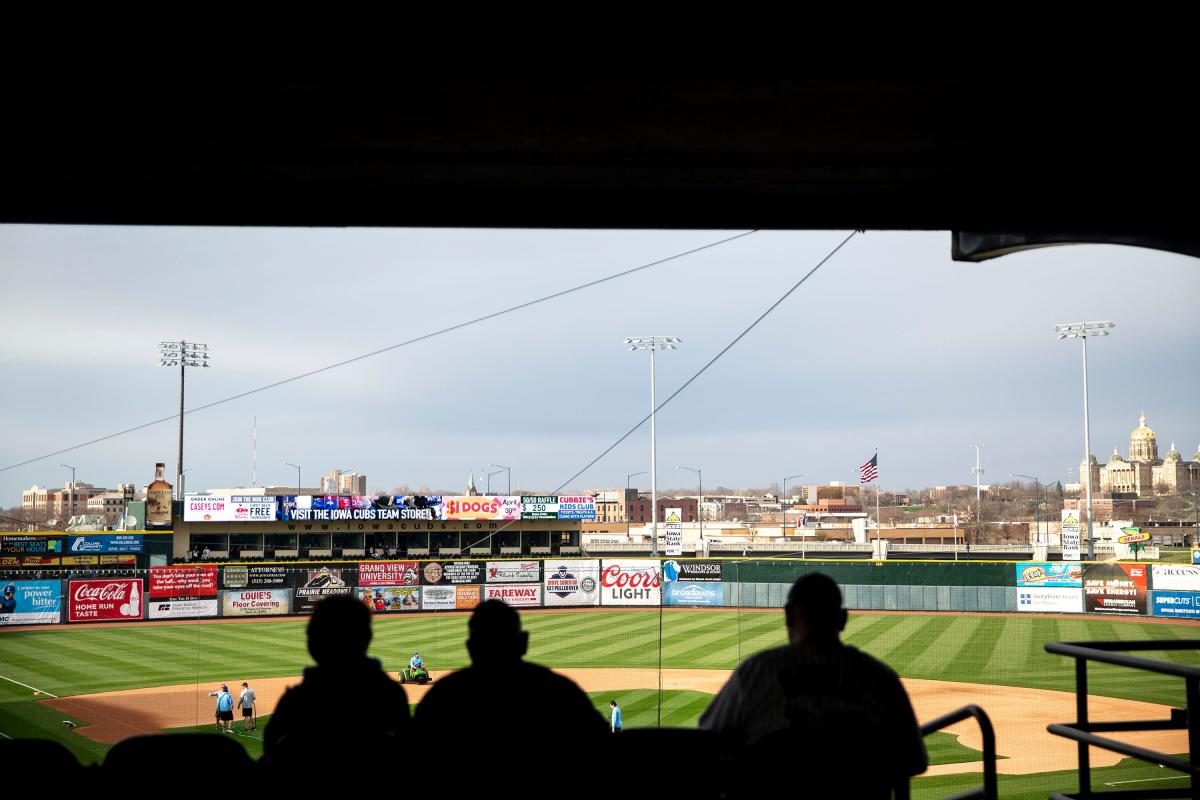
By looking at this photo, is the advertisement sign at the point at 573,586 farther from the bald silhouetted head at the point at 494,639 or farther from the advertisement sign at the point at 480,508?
the bald silhouetted head at the point at 494,639

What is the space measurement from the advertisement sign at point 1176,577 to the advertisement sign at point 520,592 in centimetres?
2169

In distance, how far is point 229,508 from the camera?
53438 mm

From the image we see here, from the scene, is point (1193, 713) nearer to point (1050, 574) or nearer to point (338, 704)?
point (338, 704)

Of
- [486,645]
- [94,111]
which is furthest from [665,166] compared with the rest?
[486,645]

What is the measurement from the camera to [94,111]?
4996mm

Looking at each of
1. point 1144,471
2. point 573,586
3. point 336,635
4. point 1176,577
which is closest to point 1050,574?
point 1176,577

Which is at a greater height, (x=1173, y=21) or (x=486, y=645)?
(x=1173, y=21)

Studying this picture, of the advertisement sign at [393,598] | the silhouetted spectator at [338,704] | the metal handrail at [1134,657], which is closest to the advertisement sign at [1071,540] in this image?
the advertisement sign at [393,598]

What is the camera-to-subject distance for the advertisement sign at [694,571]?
39125mm

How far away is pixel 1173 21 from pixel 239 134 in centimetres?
432

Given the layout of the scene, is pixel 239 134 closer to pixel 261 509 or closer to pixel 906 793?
pixel 906 793

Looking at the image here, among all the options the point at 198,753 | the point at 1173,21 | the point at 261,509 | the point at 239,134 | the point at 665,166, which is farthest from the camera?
the point at 261,509

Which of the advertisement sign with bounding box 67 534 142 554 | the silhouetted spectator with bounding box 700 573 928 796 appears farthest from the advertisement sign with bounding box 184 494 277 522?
the silhouetted spectator with bounding box 700 573 928 796

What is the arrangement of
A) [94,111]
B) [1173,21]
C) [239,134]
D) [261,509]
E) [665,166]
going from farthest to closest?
[261,509]
[665,166]
[239,134]
[94,111]
[1173,21]
